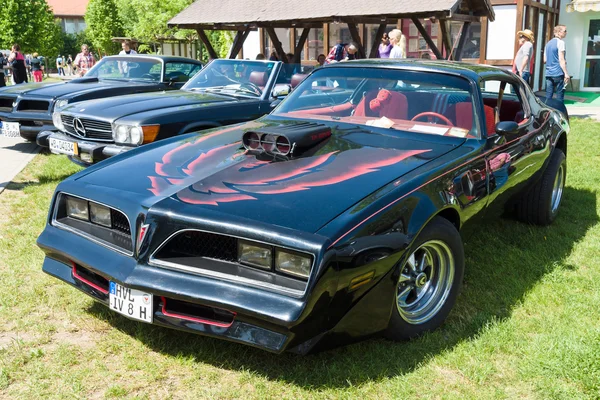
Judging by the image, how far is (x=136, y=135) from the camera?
221 inches

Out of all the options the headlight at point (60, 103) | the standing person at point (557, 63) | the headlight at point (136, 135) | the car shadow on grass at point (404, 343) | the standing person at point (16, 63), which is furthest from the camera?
the standing person at point (16, 63)

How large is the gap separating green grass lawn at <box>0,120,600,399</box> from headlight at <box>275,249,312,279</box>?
0.59 meters

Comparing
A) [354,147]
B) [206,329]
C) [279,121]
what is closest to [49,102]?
[279,121]

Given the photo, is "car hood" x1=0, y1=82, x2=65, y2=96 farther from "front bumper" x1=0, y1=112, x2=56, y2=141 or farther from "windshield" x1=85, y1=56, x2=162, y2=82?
"windshield" x1=85, y1=56, x2=162, y2=82

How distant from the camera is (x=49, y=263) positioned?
325cm

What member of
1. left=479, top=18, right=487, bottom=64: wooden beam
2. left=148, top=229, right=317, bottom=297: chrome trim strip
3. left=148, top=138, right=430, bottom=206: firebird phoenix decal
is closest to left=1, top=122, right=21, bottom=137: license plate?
left=148, top=138, right=430, bottom=206: firebird phoenix decal

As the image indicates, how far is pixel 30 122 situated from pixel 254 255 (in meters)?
6.57

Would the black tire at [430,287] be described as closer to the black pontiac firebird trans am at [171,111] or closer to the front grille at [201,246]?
the front grille at [201,246]

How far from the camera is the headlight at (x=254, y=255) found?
2578mm

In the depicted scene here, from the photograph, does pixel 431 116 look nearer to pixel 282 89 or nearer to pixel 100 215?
pixel 100 215

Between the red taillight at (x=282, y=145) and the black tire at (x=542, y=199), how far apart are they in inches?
94.2

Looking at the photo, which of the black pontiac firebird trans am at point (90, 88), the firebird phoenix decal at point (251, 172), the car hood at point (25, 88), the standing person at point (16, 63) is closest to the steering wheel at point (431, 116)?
the firebird phoenix decal at point (251, 172)

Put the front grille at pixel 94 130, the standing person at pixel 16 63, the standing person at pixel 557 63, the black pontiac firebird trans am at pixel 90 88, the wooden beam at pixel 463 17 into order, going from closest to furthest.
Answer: the front grille at pixel 94 130, the black pontiac firebird trans am at pixel 90 88, the wooden beam at pixel 463 17, the standing person at pixel 557 63, the standing person at pixel 16 63

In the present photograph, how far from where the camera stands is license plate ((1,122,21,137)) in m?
7.66
